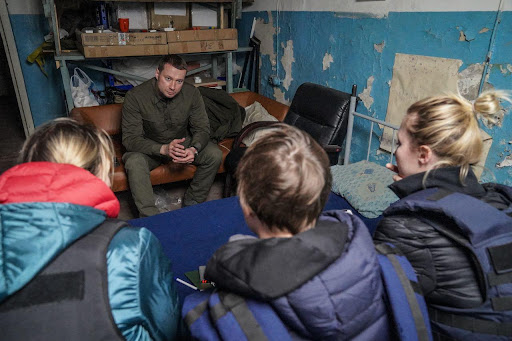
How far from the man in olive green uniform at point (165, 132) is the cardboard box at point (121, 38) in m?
0.73

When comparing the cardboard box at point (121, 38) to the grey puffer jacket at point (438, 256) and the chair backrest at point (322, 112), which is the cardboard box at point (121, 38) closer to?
the chair backrest at point (322, 112)

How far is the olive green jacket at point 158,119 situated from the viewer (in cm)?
282

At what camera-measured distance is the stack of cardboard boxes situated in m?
3.23

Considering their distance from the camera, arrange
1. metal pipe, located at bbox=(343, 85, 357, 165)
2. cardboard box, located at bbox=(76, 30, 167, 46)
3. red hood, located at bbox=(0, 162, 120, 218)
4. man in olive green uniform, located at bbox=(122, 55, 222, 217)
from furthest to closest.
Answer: cardboard box, located at bbox=(76, 30, 167, 46) → metal pipe, located at bbox=(343, 85, 357, 165) → man in olive green uniform, located at bbox=(122, 55, 222, 217) → red hood, located at bbox=(0, 162, 120, 218)

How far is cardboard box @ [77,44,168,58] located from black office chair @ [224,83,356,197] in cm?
125

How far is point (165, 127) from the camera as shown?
295 centimetres

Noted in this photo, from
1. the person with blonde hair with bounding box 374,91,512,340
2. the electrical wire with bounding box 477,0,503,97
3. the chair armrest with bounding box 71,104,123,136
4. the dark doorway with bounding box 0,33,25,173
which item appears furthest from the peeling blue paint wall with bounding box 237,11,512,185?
the dark doorway with bounding box 0,33,25,173

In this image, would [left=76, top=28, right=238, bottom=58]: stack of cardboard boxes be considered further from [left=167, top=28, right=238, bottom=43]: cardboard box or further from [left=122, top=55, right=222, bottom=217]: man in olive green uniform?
[left=122, top=55, right=222, bottom=217]: man in olive green uniform

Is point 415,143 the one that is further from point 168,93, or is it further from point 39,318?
point 168,93

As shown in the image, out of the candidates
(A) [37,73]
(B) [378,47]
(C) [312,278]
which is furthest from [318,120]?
(A) [37,73]

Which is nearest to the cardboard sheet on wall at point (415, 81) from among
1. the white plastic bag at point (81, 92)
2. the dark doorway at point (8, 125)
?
the white plastic bag at point (81, 92)

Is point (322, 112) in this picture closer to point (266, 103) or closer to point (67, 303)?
point (266, 103)

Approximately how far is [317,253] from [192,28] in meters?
3.69

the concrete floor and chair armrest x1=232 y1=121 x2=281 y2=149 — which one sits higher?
chair armrest x1=232 y1=121 x2=281 y2=149
